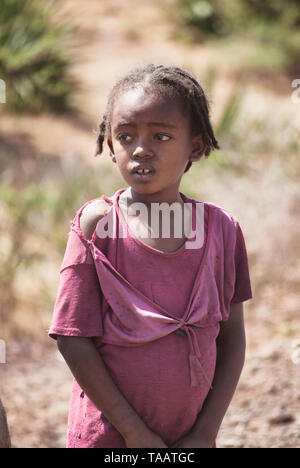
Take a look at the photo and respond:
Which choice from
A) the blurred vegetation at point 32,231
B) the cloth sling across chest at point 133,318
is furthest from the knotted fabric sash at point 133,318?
the blurred vegetation at point 32,231

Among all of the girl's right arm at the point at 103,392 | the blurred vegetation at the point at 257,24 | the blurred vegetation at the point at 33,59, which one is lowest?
the girl's right arm at the point at 103,392

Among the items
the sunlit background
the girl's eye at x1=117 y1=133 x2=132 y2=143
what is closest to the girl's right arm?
the girl's eye at x1=117 y1=133 x2=132 y2=143

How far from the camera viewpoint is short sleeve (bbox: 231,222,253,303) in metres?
1.77

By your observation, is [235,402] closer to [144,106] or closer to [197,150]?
[197,150]

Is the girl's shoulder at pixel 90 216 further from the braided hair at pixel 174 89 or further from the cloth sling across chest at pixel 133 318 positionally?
the braided hair at pixel 174 89

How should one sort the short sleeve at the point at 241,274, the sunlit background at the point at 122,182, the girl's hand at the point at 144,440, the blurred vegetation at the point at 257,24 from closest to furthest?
the girl's hand at the point at 144,440, the short sleeve at the point at 241,274, the sunlit background at the point at 122,182, the blurred vegetation at the point at 257,24

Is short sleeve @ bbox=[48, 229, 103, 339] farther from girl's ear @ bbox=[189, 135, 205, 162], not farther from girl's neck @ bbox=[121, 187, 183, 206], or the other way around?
girl's ear @ bbox=[189, 135, 205, 162]

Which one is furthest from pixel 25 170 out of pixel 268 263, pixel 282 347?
pixel 282 347

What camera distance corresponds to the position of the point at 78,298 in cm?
156

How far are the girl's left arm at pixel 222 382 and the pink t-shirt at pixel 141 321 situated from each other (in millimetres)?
30

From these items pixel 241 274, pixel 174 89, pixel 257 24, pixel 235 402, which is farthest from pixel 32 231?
pixel 257 24

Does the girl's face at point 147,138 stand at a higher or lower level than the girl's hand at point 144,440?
higher

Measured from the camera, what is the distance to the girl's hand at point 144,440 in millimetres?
1526
